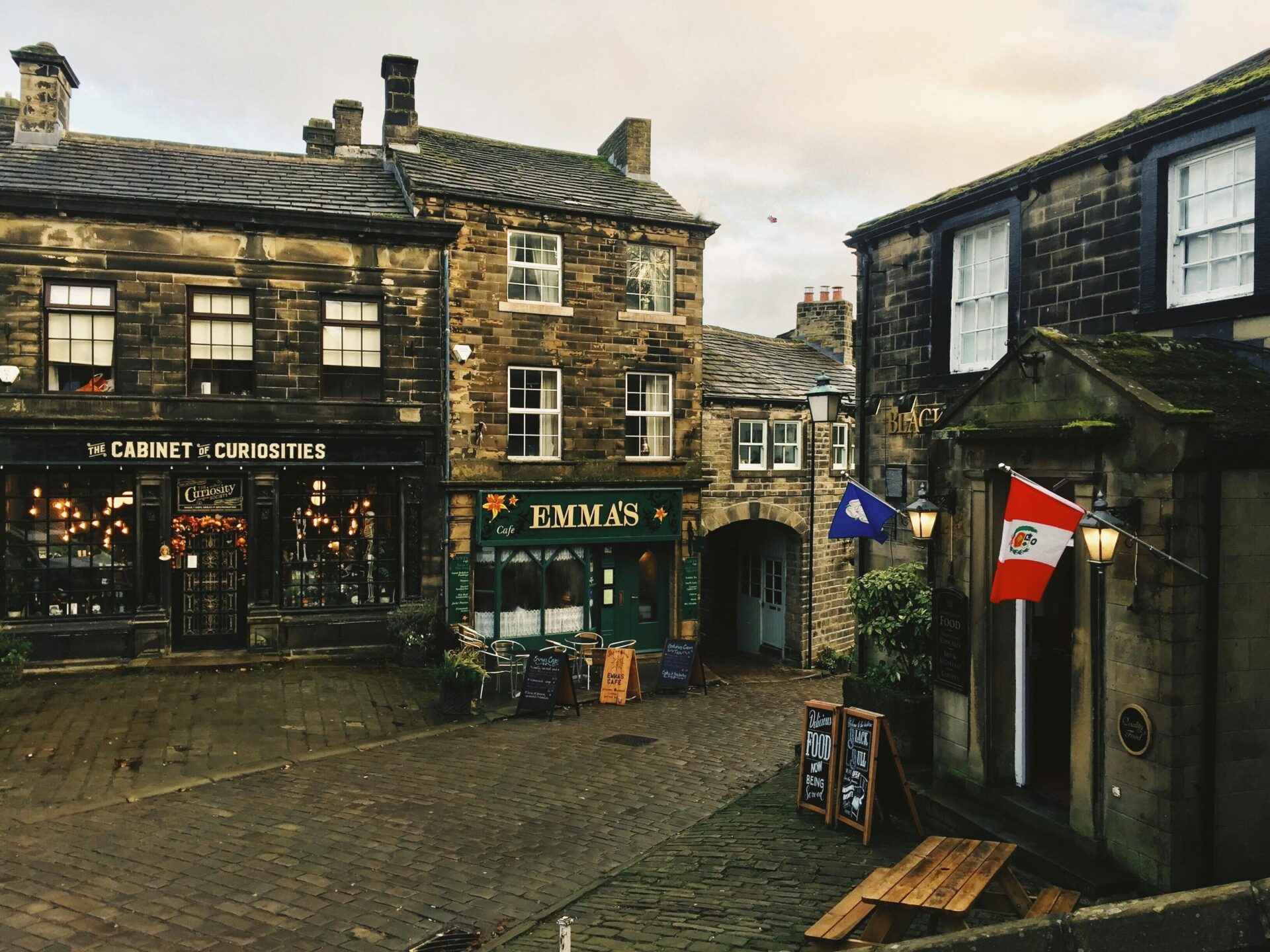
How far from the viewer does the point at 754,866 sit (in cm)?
798

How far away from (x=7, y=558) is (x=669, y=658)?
37.2 feet

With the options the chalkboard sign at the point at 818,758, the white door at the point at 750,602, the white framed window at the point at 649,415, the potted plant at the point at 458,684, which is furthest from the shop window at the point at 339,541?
the white door at the point at 750,602

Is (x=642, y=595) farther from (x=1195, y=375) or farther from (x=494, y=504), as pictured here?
(x=1195, y=375)

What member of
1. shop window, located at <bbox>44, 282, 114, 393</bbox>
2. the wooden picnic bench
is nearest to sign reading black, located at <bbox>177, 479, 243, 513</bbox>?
shop window, located at <bbox>44, 282, 114, 393</bbox>

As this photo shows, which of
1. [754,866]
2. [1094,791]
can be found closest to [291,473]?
[754,866]

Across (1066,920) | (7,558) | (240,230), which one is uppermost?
(240,230)

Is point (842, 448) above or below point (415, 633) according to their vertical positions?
above

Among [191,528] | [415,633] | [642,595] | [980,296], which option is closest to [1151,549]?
[980,296]

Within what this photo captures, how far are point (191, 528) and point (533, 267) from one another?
808cm

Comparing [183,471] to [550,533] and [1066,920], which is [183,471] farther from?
[1066,920]

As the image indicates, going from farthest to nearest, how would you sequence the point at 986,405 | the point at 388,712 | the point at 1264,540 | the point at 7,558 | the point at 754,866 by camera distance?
the point at 7,558
the point at 388,712
the point at 986,405
the point at 754,866
the point at 1264,540

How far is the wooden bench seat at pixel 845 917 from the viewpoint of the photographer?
18.8 feet

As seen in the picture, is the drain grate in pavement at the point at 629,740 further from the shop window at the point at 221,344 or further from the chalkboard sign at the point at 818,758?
the shop window at the point at 221,344

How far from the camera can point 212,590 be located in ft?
53.8
